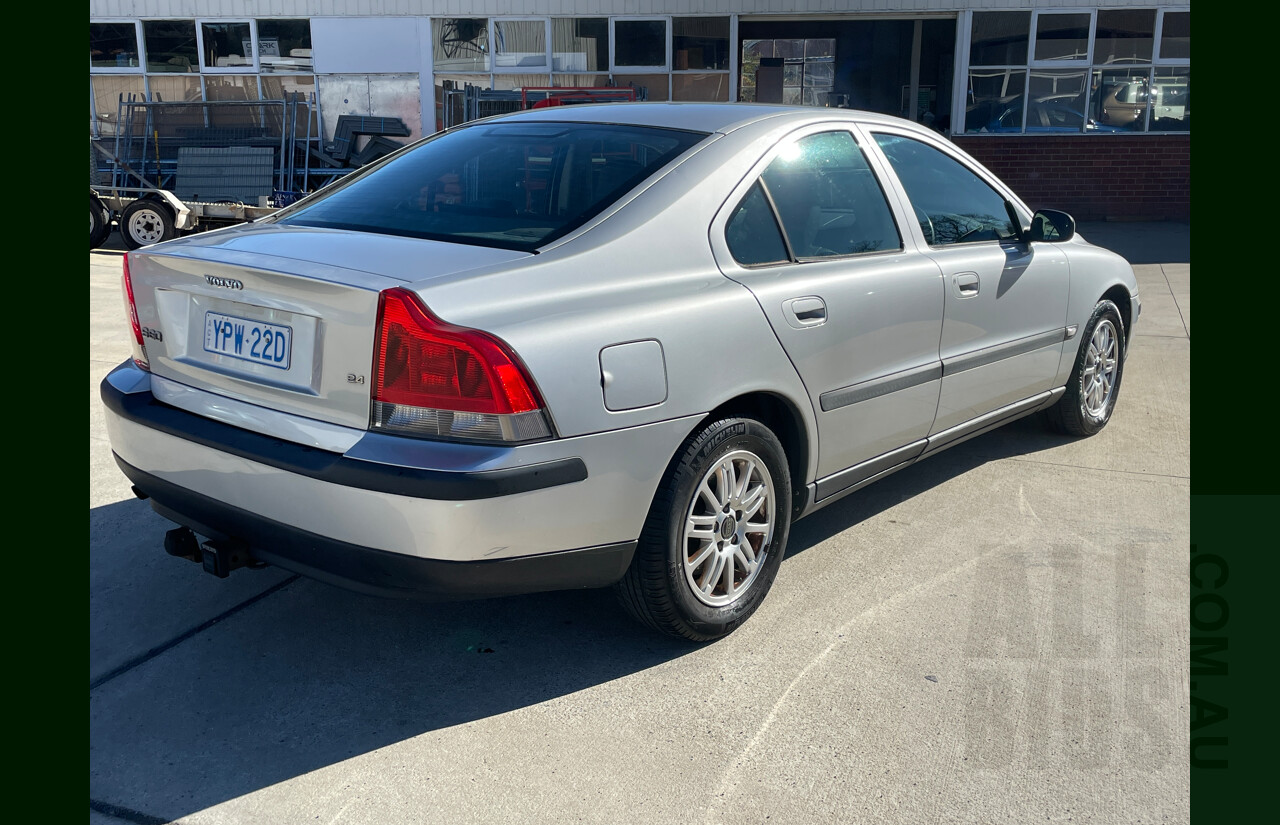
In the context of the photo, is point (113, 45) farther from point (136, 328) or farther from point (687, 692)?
point (687, 692)

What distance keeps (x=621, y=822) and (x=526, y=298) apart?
4.20ft

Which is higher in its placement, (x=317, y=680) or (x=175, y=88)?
(x=175, y=88)

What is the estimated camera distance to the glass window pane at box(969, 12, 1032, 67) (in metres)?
15.5

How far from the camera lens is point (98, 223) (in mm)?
13125

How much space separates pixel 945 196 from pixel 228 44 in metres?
14.9

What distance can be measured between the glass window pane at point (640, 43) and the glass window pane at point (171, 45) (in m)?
6.46

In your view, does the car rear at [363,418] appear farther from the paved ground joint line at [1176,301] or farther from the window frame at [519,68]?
the window frame at [519,68]

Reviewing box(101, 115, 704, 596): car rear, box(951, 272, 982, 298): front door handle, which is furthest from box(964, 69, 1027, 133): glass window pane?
box(101, 115, 704, 596): car rear

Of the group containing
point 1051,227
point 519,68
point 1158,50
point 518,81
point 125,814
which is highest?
point 1158,50

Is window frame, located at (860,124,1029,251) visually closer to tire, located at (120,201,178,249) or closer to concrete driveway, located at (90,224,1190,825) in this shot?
concrete driveway, located at (90,224,1190,825)

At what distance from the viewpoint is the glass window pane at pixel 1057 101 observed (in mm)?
15539

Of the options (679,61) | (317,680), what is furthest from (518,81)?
(317,680)

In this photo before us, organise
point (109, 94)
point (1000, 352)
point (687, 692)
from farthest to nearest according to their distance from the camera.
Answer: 1. point (109, 94)
2. point (1000, 352)
3. point (687, 692)

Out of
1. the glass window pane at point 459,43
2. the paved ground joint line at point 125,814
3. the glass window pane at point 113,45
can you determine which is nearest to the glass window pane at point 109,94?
the glass window pane at point 113,45
